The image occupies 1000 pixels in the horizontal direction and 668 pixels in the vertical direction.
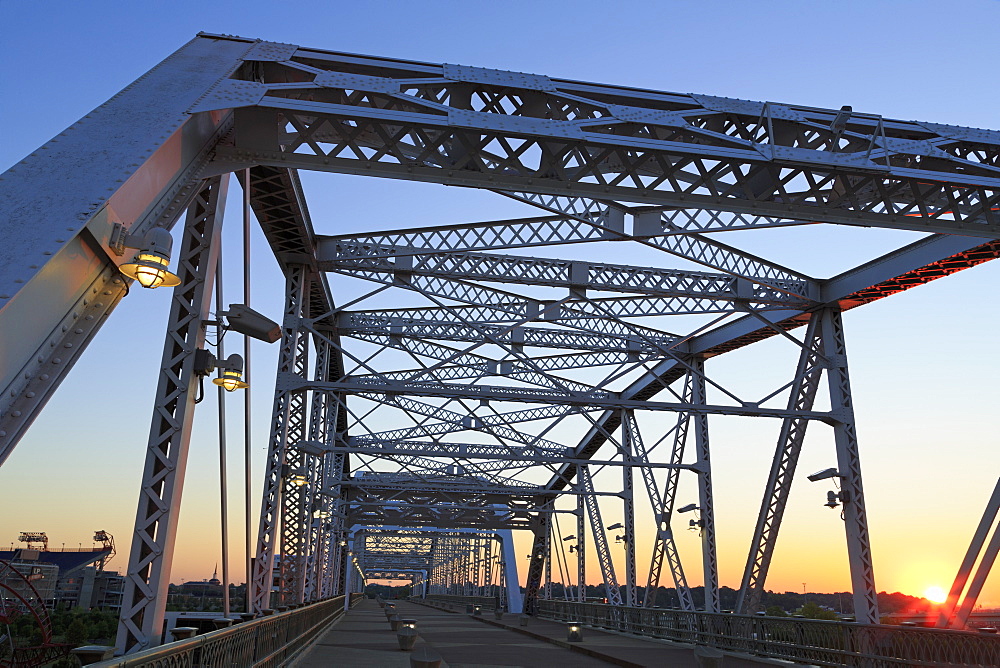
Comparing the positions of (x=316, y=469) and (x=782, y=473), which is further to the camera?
(x=316, y=469)

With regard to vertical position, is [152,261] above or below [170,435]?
above

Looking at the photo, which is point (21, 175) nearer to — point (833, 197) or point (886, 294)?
point (833, 197)

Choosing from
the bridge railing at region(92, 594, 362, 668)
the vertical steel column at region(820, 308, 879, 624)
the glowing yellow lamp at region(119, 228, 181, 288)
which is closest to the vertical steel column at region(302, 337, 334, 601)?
the bridge railing at region(92, 594, 362, 668)

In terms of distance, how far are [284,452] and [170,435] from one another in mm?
10990

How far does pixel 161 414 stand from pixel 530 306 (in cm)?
1536

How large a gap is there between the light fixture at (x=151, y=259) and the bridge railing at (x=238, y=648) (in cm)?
281

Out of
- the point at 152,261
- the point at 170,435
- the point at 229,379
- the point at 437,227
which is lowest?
the point at 170,435

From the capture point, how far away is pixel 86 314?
22.0ft

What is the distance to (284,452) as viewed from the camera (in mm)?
19484

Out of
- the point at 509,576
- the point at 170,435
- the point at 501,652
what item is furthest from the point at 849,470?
the point at 509,576

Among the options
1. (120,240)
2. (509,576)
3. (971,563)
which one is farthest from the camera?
(509,576)

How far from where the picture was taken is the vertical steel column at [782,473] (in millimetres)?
22797

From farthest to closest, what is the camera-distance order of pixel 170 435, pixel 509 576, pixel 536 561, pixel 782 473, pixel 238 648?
pixel 509 576
pixel 536 561
pixel 782 473
pixel 238 648
pixel 170 435

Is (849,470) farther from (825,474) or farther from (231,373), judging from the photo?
(231,373)
